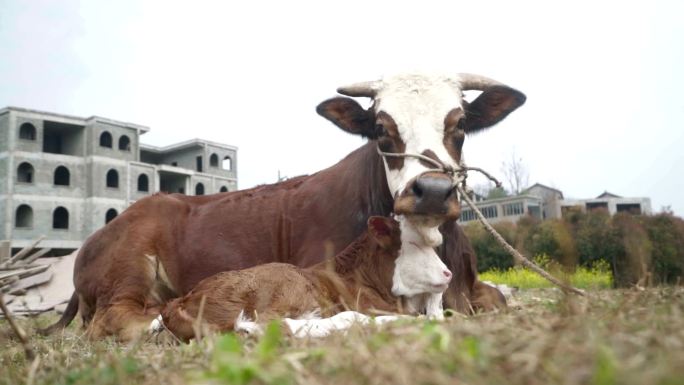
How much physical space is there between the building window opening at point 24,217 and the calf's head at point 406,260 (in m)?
37.0

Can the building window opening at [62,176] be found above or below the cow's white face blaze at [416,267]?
above

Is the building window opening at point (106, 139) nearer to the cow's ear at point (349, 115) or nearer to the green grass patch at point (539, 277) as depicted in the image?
the green grass patch at point (539, 277)

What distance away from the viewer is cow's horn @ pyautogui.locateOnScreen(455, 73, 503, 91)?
5.15 m

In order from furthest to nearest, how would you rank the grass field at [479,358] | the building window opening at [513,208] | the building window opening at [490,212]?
the building window opening at [490,212] → the building window opening at [513,208] → the grass field at [479,358]

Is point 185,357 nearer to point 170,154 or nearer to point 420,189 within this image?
point 420,189

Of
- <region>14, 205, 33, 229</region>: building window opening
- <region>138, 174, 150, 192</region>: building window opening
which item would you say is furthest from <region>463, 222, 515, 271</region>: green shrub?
<region>14, 205, 33, 229</region>: building window opening

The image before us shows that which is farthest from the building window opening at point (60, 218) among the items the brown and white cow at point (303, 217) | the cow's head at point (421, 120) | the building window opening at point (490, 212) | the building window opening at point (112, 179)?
the cow's head at point (421, 120)

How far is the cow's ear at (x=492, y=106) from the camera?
207 inches

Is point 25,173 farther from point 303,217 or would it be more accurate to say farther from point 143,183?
point 303,217

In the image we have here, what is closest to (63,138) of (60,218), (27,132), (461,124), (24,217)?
(27,132)

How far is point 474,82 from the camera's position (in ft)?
17.1

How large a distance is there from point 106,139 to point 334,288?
39534mm

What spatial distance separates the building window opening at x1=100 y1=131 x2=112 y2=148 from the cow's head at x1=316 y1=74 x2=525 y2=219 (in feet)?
124

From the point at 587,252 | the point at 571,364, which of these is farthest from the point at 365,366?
the point at 587,252
